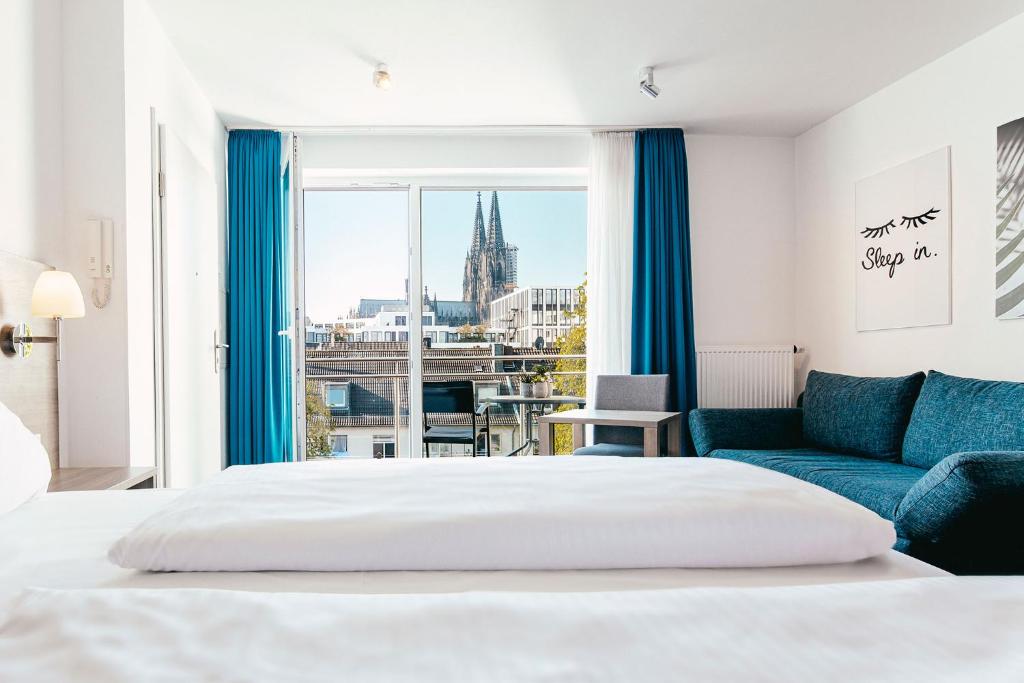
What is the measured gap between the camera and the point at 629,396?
14.0 feet

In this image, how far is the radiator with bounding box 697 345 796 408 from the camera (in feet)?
15.4

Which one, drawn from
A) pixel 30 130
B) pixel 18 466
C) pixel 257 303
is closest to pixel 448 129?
pixel 257 303

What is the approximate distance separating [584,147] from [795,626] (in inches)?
170

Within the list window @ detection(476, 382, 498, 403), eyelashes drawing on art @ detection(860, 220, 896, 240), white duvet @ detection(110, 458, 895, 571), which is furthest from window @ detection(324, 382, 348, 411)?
white duvet @ detection(110, 458, 895, 571)

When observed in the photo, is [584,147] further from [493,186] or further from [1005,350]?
[1005,350]

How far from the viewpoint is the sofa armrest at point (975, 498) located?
198 centimetres

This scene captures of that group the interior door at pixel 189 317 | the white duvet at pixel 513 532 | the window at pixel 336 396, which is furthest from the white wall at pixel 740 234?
the white duvet at pixel 513 532

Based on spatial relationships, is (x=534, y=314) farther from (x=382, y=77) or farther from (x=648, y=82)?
(x=382, y=77)

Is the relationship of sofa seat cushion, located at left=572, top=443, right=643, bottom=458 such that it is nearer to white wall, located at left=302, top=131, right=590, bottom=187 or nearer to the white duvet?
white wall, located at left=302, top=131, right=590, bottom=187

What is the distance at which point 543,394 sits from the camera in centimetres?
483

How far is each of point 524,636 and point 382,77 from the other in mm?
3310

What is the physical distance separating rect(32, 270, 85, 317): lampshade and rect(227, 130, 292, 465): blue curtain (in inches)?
86.5

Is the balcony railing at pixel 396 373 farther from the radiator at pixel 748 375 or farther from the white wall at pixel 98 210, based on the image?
the white wall at pixel 98 210

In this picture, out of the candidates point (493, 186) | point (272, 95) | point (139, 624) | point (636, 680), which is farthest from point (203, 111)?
point (636, 680)
